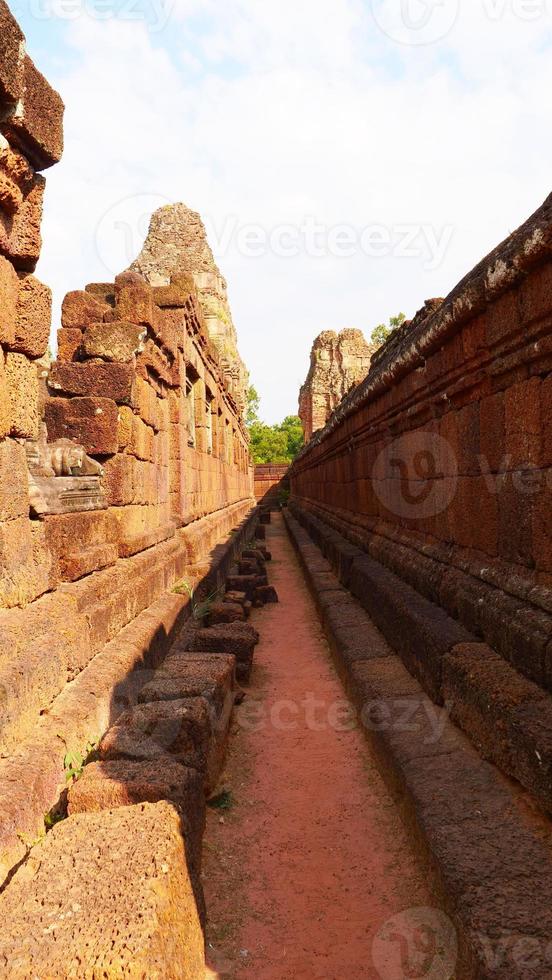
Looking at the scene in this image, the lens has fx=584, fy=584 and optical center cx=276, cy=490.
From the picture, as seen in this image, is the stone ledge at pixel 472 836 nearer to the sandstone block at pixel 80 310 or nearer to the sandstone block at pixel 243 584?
the sandstone block at pixel 243 584

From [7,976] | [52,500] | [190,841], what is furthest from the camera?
[52,500]

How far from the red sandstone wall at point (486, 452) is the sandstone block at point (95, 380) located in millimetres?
2459

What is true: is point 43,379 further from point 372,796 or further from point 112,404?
point 372,796

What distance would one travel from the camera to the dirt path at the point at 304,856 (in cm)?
191

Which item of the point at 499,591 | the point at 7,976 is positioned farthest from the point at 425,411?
the point at 7,976

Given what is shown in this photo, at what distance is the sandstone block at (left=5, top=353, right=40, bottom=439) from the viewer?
2990 mm

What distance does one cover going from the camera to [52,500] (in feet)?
11.7

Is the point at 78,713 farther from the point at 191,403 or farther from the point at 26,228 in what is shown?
the point at 191,403

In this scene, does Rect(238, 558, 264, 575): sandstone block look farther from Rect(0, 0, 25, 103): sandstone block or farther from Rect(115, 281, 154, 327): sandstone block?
Rect(0, 0, 25, 103): sandstone block

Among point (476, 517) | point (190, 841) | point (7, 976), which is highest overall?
point (476, 517)

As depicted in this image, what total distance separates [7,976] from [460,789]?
162 centimetres

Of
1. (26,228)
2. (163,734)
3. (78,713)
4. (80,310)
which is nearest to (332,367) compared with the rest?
(80,310)

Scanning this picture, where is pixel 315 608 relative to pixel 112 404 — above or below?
below

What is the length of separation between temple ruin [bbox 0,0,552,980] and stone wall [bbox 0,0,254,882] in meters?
0.02
